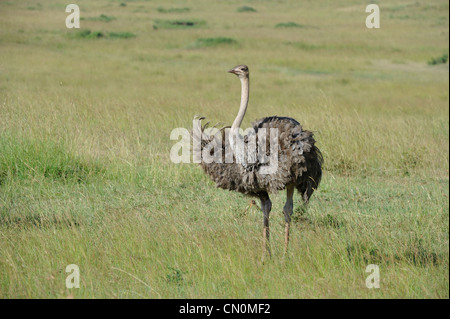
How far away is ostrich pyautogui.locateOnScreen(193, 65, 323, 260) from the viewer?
221 inches

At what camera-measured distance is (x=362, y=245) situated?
18.2 feet

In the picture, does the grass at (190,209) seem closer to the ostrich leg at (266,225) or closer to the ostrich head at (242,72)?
the ostrich leg at (266,225)

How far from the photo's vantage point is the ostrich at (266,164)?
5.61 meters

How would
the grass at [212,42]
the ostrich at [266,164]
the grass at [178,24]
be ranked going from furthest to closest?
1. the grass at [178,24]
2. the grass at [212,42]
3. the ostrich at [266,164]

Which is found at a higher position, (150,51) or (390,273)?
(150,51)

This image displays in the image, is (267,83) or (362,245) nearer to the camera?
(362,245)

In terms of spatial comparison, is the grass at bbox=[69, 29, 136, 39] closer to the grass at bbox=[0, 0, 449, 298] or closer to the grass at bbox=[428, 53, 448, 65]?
the grass at bbox=[0, 0, 449, 298]

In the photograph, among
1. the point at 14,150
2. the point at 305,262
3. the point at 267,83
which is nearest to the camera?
the point at 305,262

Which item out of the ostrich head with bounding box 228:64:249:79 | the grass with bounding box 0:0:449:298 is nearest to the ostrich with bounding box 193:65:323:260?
the ostrich head with bounding box 228:64:249:79

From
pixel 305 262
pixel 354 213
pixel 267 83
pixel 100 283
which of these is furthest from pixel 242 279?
pixel 267 83

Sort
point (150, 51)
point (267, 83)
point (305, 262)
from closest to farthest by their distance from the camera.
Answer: point (305, 262)
point (267, 83)
point (150, 51)

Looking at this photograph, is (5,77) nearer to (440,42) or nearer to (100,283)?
(100,283)

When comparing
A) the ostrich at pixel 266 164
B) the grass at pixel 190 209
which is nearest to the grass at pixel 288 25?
the grass at pixel 190 209

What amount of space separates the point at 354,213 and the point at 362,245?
1117 millimetres
